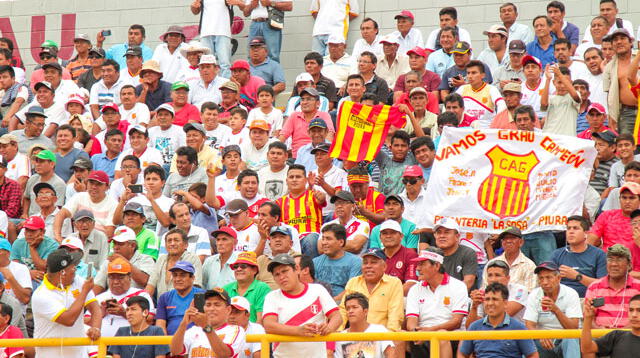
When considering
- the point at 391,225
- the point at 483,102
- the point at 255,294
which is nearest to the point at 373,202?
the point at 391,225

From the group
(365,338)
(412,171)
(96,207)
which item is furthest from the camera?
(96,207)

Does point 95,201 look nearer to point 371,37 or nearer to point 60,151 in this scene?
point 60,151

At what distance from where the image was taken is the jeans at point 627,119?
1518cm

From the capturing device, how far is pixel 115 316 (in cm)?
1170

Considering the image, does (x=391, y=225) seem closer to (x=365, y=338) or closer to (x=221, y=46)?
(x=365, y=338)

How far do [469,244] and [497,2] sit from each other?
Result: 23.8 feet

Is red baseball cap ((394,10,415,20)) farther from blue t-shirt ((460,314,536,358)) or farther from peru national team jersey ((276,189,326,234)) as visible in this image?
blue t-shirt ((460,314,536,358))

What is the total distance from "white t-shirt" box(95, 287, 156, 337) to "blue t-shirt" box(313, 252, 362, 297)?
1.73m

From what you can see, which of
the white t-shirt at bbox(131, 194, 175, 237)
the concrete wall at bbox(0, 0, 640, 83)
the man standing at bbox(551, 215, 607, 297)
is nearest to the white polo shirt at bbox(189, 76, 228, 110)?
the concrete wall at bbox(0, 0, 640, 83)

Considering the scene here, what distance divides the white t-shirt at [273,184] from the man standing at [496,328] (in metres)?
4.37

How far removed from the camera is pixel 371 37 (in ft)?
60.6

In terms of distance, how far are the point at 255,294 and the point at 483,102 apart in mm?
5437

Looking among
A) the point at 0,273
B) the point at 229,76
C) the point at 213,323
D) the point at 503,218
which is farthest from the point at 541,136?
the point at 229,76

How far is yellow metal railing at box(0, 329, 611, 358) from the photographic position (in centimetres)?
937
